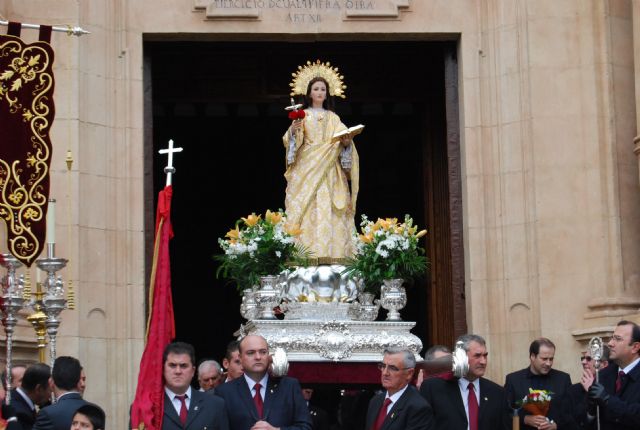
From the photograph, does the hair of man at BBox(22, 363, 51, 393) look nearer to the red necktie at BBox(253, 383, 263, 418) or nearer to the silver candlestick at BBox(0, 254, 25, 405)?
the silver candlestick at BBox(0, 254, 25, 405)

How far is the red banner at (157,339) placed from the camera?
39.8 feet

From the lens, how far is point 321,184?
17516 mm

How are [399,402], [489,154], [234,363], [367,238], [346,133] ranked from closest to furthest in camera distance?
[399,402] → [234,363] → [367,238] → [346,133] → [489,154]

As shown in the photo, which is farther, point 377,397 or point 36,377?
point 377,397

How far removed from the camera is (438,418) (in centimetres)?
1293

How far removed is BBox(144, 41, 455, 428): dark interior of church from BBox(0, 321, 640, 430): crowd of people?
671 cm

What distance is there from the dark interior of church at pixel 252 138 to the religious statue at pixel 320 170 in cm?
222

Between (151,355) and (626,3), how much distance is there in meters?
8.52

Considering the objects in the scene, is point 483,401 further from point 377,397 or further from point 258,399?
point 258,399

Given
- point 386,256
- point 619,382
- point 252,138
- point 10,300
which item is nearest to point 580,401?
point 619,382

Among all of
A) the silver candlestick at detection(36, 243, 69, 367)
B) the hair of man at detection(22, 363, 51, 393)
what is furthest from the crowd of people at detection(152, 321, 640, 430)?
the silver candlestick at detection(36, 243, 69, 367)

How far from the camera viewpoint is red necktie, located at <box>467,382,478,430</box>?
42.6 feet

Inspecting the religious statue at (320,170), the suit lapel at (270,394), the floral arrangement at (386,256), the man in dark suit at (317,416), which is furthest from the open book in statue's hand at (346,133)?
the suit lapel at (270,394)

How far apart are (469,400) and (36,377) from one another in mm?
3316
